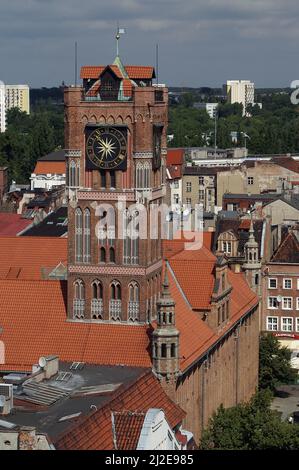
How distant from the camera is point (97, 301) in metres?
68.6

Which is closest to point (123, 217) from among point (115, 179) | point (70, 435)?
point (115, 179)

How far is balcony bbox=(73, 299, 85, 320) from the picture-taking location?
68.7m

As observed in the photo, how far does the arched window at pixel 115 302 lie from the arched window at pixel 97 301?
50cm

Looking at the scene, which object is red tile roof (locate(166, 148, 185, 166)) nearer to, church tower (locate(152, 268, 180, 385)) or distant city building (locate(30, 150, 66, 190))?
distant city building (locate(30, 150, 66, 190))

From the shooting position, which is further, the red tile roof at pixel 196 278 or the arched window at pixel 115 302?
the red tile roof at pixel 196 278

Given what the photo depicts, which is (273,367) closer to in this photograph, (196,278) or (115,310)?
(196,278)

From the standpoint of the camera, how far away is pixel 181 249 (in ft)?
273

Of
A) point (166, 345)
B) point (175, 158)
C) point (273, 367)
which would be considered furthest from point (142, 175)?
point (175, 158)

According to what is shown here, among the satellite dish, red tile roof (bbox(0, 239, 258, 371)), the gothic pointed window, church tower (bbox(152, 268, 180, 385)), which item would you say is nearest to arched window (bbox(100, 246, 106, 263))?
the gothic pointed window

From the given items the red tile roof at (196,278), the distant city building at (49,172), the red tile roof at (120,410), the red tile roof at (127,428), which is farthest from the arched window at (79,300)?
the distant city building at (49,172)

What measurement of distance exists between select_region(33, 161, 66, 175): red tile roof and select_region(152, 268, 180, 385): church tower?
389 ft

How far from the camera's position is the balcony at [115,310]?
6806 centimetres

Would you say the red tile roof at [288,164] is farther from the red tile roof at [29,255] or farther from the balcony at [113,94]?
the balcony at [113,94]
